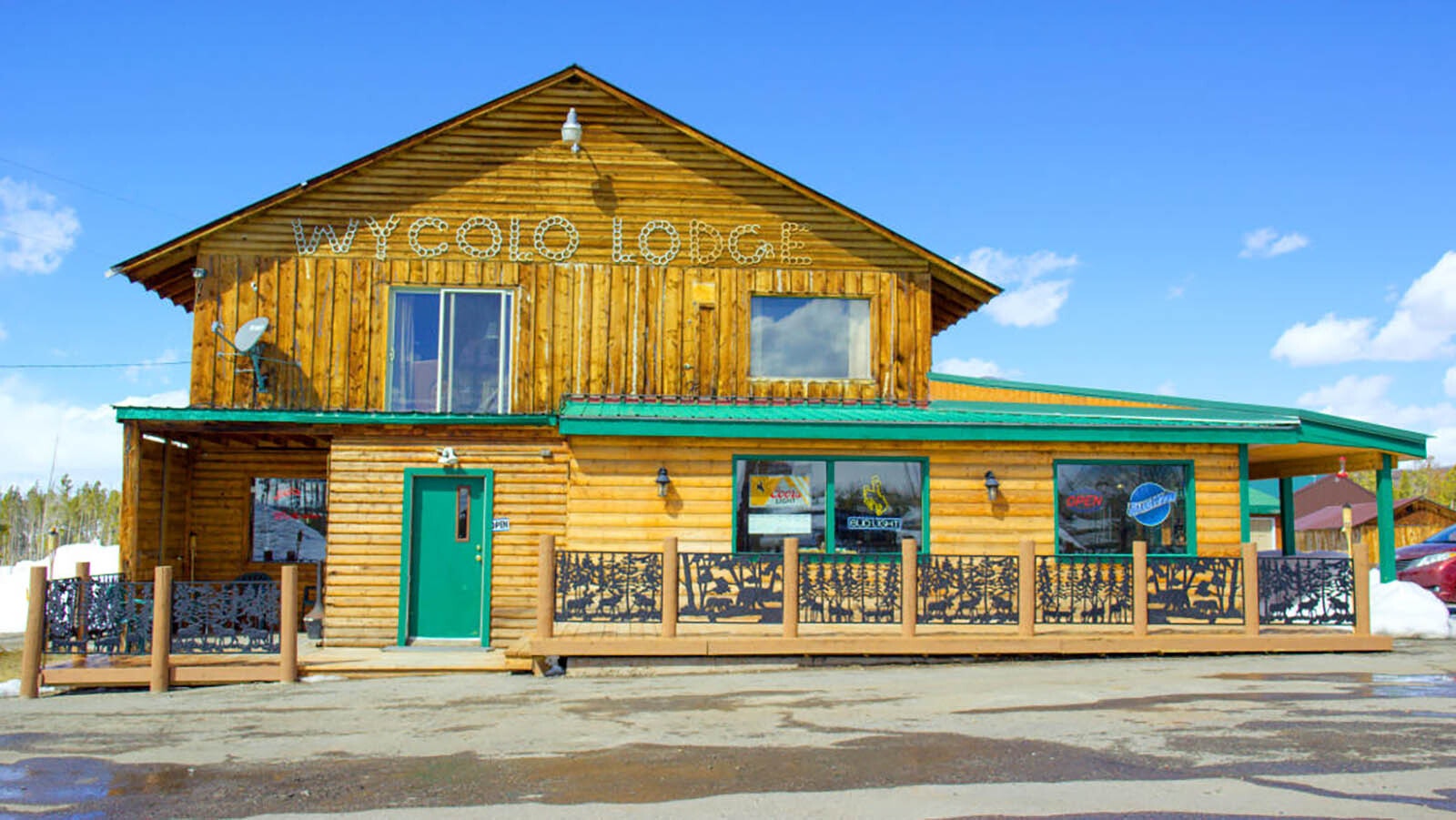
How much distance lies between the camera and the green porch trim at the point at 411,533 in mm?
15055

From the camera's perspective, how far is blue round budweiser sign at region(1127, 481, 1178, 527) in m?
14.5

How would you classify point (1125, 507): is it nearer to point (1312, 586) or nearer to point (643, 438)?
point (1312, 586)

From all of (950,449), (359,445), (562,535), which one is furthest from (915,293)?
(359,445)

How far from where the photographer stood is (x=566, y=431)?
1399cm

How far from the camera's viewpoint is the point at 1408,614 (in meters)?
15.4

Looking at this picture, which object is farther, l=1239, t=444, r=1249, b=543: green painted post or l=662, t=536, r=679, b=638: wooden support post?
l=1239, t=444, r=1249, b=543: green painted post

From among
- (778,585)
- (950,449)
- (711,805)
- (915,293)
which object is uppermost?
(915,293)

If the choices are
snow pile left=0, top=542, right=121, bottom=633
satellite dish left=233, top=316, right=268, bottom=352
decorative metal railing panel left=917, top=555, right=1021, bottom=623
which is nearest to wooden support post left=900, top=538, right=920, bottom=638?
decorative metal railing panel left=917, top=555, right=1021, bottom=623

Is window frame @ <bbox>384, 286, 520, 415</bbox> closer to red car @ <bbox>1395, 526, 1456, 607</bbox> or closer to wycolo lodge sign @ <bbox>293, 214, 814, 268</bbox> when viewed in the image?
wycolo lodge sign @ <bbox>293, 214, 814, 268</bbox>

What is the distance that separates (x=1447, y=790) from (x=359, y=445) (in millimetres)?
12521

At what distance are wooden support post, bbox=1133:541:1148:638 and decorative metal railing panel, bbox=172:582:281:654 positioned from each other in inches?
380

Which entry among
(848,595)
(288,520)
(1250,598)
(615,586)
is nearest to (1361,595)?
(1250,598)

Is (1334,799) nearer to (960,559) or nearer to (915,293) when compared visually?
(960,559)

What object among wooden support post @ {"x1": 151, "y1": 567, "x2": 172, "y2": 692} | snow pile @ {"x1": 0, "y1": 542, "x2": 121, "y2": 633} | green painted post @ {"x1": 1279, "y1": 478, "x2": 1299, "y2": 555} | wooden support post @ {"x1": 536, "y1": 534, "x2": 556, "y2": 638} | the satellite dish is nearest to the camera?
wooden support post @ {"x1": 536, "y1": 534, "x2": 556, "y2": 638}
